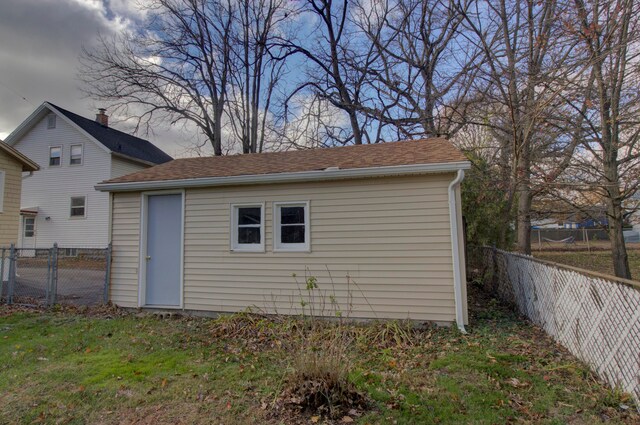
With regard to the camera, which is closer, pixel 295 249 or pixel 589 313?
pixel 589 313

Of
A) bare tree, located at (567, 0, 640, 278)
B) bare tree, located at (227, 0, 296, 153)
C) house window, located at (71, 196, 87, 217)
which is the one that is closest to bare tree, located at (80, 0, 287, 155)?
bare tree, located at (227, 0, 296, 153)

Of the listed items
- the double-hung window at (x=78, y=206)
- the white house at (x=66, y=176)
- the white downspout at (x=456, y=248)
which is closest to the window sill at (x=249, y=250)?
the white downspout at (x=456, y=248)

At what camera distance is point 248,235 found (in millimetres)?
6766

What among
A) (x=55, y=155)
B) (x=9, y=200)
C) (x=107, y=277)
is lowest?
(x=107, y=277)

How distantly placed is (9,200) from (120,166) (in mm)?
6749

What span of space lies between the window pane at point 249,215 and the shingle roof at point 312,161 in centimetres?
70

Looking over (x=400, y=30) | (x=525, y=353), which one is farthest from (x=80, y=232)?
(x=525, y=353)

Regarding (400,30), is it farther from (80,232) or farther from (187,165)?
(80,232)

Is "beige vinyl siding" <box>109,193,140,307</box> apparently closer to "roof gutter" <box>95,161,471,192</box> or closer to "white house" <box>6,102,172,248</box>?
"roof gutter" <box>95,161,471,192</box>

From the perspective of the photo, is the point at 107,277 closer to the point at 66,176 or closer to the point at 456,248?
the point at 456,248

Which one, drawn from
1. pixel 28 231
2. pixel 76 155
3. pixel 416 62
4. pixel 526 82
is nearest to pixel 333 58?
pixel 416 62

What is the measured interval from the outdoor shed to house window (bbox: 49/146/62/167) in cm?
1333

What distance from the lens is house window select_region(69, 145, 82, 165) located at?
17.2m

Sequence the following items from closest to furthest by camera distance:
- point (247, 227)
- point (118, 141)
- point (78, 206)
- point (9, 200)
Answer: point (247, 227)
point (9, 200)
point (78, 206)
point (118, 141)
